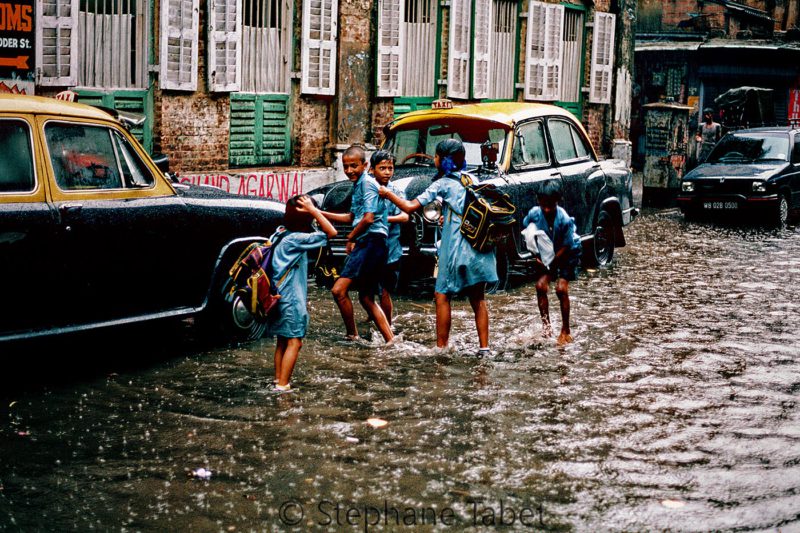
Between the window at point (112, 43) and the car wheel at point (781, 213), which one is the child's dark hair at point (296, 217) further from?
the car wheel at point (781, 213)

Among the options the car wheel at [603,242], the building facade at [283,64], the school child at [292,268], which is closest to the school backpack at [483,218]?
the school child at [292,268]

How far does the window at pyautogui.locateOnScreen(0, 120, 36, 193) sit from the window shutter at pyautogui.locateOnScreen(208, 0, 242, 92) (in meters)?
7.59

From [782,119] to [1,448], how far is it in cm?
3079

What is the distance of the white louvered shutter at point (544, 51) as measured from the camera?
21609 millimetres

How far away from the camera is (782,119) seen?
3322 cm

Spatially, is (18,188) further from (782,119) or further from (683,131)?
(782,119)

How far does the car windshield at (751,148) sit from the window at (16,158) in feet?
51.5

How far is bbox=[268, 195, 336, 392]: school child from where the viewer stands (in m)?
7.22

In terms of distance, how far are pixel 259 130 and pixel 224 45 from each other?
145 cm

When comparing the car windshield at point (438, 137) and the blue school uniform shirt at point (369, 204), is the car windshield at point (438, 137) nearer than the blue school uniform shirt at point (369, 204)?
No

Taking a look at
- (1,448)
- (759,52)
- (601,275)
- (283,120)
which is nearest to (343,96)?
(283,120)

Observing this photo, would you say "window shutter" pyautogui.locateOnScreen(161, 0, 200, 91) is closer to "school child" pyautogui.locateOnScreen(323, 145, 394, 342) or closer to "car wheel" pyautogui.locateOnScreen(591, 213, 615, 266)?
"car wheel" pyautogui.locateOnScreen(591, 213, 615, 266)

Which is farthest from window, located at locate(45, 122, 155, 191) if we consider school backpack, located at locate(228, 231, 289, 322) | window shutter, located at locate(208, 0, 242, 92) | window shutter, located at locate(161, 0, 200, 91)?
window shutter, located at locate(208, 0, 242, 92)

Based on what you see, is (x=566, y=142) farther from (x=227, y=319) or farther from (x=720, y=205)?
(x=720, y=205)
